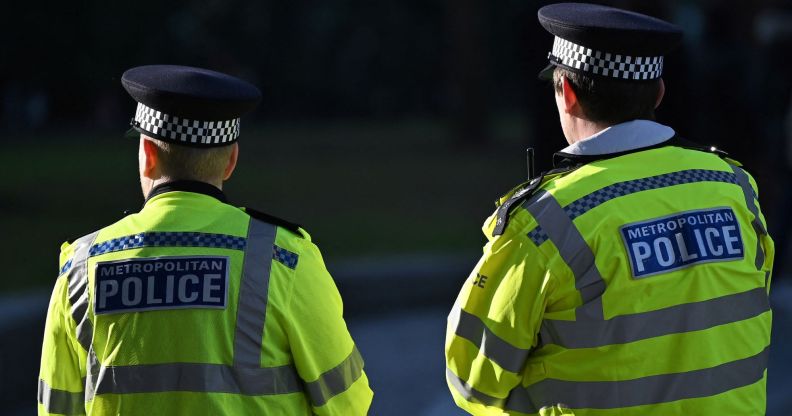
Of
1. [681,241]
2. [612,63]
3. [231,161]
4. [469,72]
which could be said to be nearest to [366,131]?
[469,72]

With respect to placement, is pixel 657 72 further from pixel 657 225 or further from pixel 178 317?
pixel 178 317

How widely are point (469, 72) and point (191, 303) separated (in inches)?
947

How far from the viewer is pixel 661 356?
276 centimetres

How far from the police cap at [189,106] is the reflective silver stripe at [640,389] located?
96 centimetres

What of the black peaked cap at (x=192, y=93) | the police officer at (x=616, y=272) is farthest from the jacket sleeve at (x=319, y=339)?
the black peaked cap at (x=192, y=93)

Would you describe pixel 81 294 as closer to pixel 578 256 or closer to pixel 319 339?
pixel 319 339

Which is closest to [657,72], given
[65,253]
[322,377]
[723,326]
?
[723,326]

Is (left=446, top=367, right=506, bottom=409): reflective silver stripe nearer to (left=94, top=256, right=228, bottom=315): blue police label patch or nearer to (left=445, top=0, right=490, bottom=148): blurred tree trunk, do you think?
(left=94, top=256, right=228, bottom=315): blue police label patch

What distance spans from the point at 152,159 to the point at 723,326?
138cm

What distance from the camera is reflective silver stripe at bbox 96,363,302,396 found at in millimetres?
2740

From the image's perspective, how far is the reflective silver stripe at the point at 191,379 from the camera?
2740mm

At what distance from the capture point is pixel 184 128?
2.86 metres

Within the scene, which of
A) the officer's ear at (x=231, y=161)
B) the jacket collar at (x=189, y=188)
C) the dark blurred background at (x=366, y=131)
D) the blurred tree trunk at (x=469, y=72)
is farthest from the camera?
the blurred tree trunk at (x=469, y=72)

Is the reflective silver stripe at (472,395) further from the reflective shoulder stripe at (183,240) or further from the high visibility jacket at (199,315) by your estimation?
the reflective shoulder stripe at (183,240)
